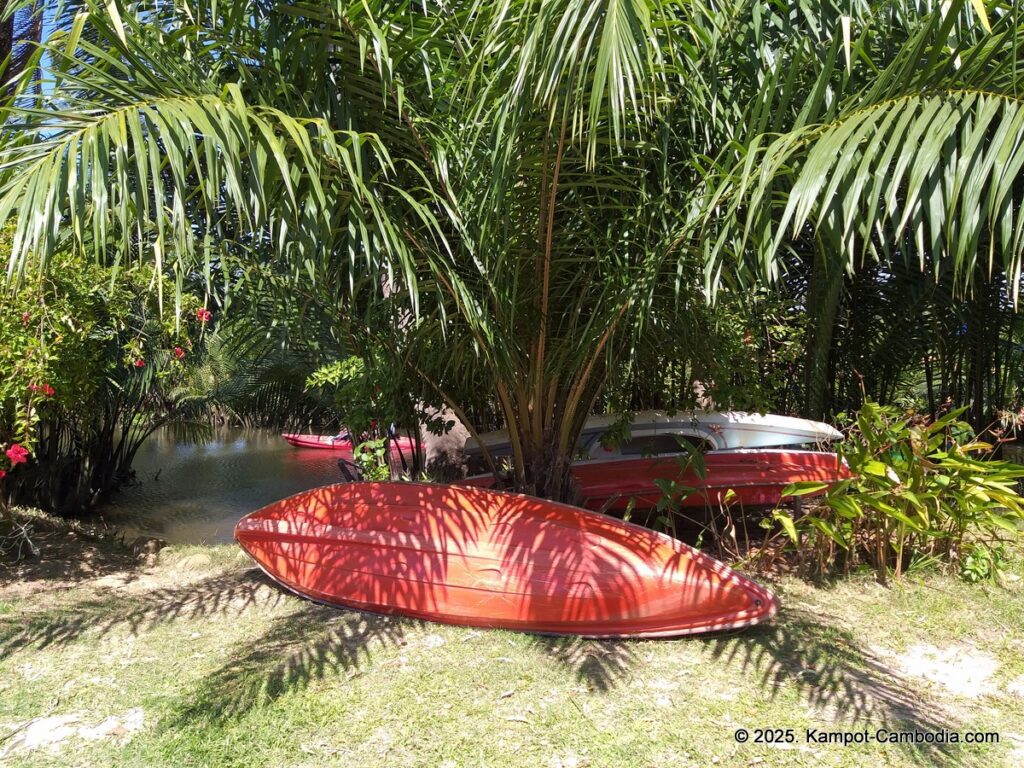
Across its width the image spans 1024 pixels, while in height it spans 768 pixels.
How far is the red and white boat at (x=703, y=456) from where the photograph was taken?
5.20m

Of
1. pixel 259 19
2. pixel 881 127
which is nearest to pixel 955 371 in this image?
pixel 881 127

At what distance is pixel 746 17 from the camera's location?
11.0 feet

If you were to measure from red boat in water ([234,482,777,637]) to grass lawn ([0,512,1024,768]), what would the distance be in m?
0.11

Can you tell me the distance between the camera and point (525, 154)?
10.9ft

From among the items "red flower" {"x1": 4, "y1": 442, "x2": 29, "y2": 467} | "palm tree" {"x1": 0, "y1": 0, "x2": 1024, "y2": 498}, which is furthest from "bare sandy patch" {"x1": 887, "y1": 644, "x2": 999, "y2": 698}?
"red flower" {"x1": 4, "y1": 442, "x2": 29, "y2": 467}

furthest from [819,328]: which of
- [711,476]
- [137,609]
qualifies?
[137,609]

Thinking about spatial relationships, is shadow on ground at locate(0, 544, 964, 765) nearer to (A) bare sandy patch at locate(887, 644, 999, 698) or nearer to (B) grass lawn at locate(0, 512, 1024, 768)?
(B) grass lawn at locate(0, 512, 1024, 768)

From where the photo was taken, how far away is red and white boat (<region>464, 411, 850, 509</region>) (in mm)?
5195

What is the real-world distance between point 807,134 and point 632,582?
2.14 m

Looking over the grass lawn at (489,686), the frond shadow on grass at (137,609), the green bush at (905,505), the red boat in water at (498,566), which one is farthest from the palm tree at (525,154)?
the frond shadow on grass at (137,609)

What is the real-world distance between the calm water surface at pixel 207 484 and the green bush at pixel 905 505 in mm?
5506

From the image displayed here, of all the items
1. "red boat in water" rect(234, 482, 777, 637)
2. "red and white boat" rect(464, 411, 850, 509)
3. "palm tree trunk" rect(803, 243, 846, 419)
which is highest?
"palm tree trunk" rect(803, 243, 846, 419)

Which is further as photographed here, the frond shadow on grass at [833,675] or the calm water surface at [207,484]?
the calm water surface at [207,484]

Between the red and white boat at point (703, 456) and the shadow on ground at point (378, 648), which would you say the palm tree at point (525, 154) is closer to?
the red and white boat at point (703, 456)
